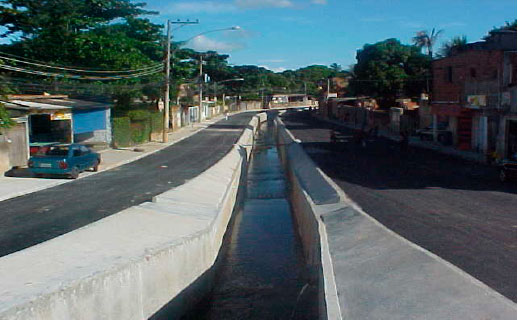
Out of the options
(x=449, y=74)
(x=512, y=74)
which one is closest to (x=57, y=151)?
(x=512, y=74)

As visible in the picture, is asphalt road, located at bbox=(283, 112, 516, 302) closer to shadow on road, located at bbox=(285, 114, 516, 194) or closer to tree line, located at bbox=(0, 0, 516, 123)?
shadow on road, located at bbox=(285, 114, 516, 194)

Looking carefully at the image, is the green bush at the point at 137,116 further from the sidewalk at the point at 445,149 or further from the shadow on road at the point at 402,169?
the sidewalk at the point at 445,149

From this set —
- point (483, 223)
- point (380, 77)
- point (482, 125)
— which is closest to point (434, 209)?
point (483, 223)

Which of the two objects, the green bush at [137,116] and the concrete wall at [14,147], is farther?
the green bush at [137,116]

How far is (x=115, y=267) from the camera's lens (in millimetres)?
9461

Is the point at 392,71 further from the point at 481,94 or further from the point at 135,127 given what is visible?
the point at 481,94

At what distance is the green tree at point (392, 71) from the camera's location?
69062mm

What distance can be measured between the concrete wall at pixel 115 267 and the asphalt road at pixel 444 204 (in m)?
4.49

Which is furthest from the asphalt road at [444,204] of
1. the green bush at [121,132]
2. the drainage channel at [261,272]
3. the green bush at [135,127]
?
the green bush at [135,127]

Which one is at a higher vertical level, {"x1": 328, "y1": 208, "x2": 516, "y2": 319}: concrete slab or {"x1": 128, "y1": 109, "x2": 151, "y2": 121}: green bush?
{"x1": 128, "y1": 109, "x2": 151, "y2": 121}: green bush

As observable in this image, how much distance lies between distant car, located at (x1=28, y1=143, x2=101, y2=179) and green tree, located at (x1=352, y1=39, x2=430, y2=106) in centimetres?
4939

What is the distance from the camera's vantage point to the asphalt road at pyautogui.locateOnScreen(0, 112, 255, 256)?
14.3m

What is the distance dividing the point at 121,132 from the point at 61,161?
16.2m

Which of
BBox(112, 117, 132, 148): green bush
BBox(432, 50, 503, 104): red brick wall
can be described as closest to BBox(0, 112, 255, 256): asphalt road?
BBox(112, 117, 132, 148): green bush
